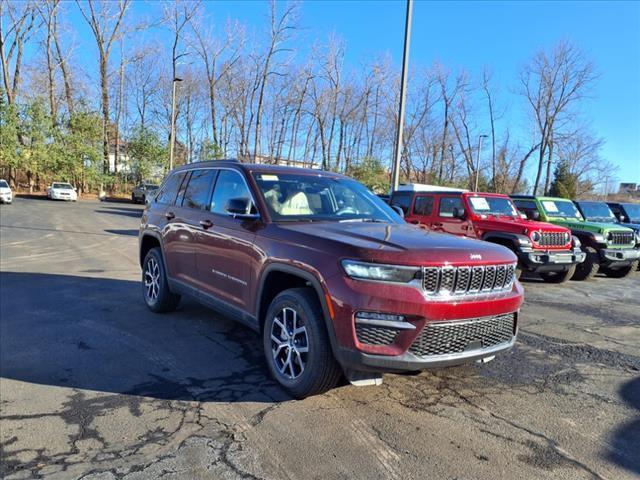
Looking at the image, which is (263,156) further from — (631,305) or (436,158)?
(631,305)

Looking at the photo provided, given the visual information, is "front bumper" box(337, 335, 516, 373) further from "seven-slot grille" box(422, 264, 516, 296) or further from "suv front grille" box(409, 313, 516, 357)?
"seven-slot grille" box(422, 264, 516, 296)

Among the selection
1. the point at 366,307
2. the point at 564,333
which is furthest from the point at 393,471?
the point at 564,333

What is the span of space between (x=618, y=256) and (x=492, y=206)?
10.5 ft

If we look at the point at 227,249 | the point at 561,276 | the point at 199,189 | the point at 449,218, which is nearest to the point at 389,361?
the point at 227,249

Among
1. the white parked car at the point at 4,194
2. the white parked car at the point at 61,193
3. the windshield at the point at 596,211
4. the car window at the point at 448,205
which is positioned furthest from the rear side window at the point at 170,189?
the white parked car at the point at 61,193

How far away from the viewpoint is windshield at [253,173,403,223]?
4309mm

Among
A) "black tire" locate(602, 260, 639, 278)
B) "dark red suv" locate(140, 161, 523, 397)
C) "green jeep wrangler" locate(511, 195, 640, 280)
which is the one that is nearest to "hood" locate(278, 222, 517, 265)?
"dark red suv" locate(140, 161, 523, 397)

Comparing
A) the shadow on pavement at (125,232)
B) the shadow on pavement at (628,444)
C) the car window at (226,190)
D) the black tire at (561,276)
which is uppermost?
the car window at (226,190)

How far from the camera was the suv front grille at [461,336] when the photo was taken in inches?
127

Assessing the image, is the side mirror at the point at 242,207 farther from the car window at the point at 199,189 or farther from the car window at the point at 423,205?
the car window at the point at 423,205

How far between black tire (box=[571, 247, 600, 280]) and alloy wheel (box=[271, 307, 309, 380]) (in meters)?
9.41

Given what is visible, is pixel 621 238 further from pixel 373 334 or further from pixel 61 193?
pixel 61 193

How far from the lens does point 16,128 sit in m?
39.2

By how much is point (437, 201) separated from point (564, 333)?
5165 mm
